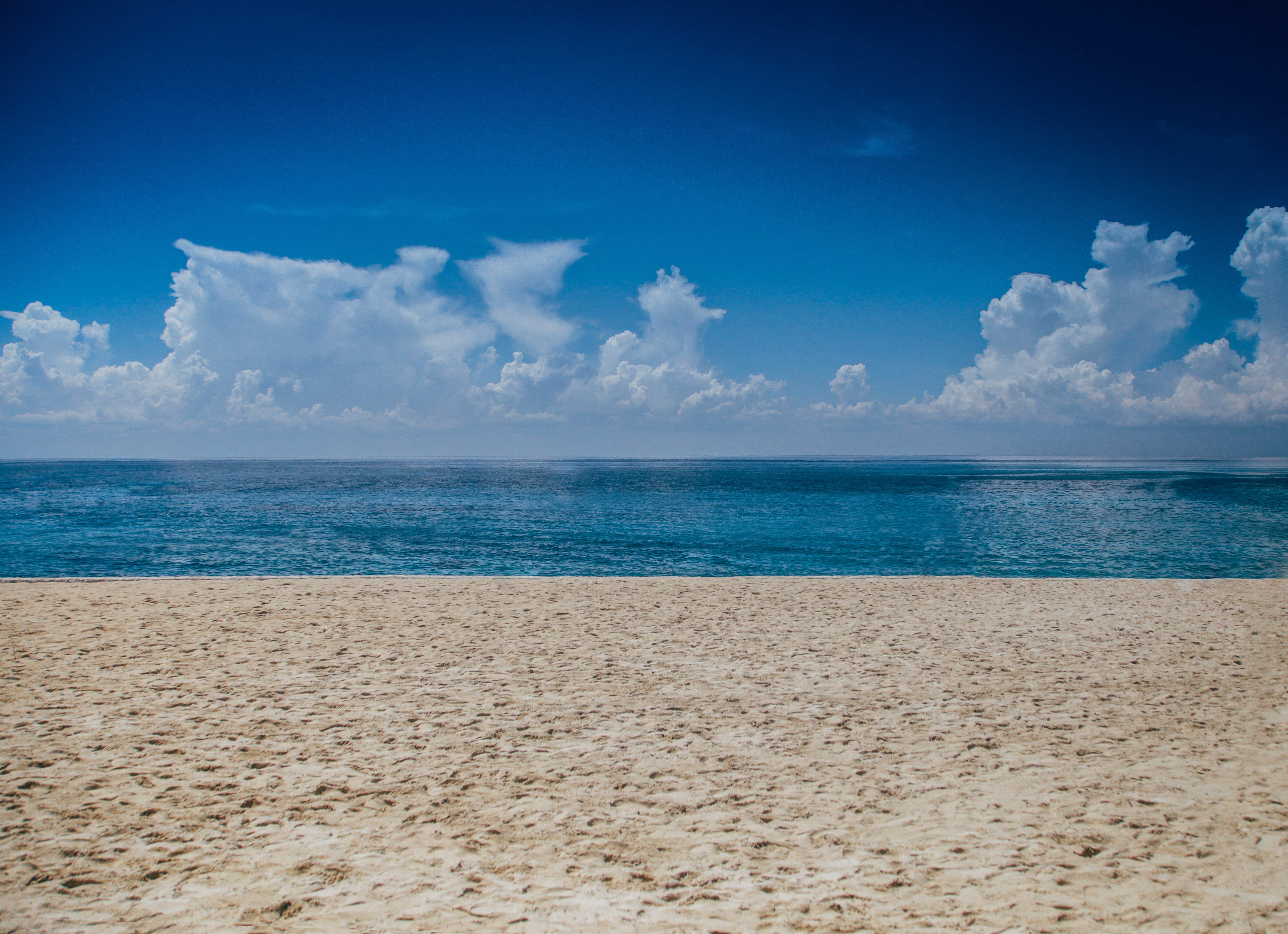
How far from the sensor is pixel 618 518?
38594mm

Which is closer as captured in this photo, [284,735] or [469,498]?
[284,735]

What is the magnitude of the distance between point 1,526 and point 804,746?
153ft

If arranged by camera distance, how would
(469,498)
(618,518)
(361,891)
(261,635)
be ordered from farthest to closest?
1. (469,498)
2. (618,518)
3. (261,635)
4. (361,891)

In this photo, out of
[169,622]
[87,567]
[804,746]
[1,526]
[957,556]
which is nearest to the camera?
[804,746]

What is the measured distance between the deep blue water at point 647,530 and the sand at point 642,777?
10712 millimetres

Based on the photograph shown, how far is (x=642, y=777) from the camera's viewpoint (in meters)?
6.38

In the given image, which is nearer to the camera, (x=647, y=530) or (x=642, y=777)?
(x=642, y=777)

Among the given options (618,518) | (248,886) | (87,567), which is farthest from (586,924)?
(618,518)

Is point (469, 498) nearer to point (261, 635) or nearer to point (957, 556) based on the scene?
point (957, 556)

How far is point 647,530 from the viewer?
32.7m

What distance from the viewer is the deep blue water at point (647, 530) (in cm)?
2241

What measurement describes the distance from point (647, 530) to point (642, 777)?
2631 cm

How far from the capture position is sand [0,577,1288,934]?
4598 millimetres

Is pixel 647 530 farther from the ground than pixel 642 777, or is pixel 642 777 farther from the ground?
pixel 642 777
